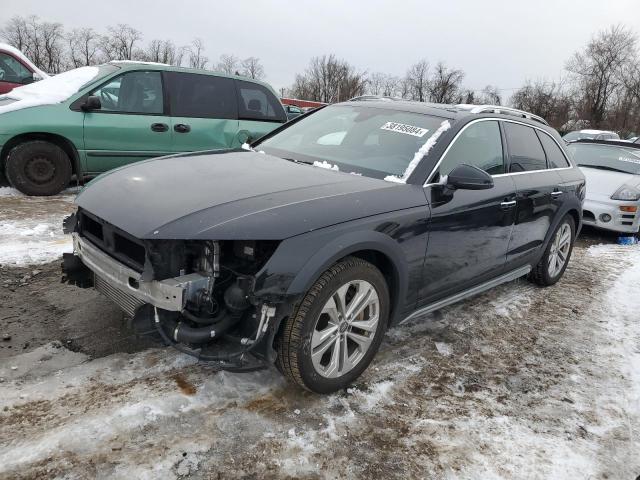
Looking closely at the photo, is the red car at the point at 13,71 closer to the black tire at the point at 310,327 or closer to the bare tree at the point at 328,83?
the black tire at the point at 310,327

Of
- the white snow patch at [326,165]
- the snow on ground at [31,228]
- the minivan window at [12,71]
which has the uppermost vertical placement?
the minivan window at [12,71]

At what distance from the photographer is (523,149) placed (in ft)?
13.7

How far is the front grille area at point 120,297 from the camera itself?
249cm

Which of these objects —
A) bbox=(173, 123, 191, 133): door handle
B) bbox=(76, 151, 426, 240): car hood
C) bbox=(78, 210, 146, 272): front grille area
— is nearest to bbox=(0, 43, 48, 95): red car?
bbox=(173, 123, 191, 133): door handle

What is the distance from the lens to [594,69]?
47062 mm

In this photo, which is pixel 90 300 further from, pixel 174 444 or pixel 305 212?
pixel 305 212

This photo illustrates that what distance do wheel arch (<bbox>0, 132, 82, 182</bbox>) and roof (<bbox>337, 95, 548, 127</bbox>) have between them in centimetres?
383

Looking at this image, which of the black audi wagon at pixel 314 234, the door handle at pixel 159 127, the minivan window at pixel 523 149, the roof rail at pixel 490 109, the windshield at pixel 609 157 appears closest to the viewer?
the black audi wagon at pixel 314 234

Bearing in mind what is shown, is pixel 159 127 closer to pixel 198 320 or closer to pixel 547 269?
pixel 198 320

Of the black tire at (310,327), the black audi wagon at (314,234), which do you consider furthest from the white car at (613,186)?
the black tire at (310,327)

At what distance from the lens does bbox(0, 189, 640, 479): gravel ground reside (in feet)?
7.37

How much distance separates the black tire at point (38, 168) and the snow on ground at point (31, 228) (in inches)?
5.8

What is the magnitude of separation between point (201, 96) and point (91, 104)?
1458 millimetres

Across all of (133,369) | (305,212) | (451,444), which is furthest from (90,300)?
(451,444)
